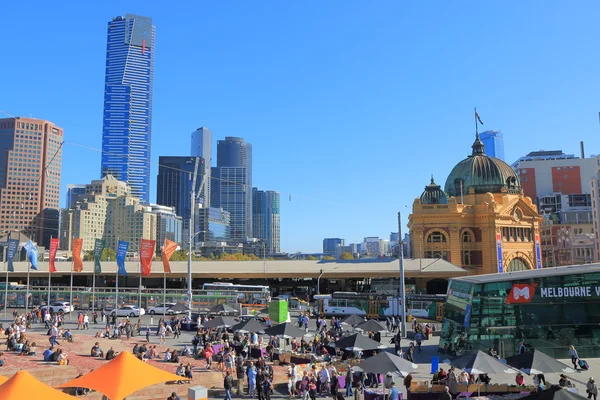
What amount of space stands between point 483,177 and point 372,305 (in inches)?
1672

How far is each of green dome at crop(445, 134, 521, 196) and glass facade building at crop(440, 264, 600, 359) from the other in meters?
58.9

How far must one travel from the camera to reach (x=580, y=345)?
29047 mm

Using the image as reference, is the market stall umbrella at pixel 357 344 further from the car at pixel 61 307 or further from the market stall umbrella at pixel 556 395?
the car at pixel 61 307

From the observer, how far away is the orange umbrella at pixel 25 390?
1370cm

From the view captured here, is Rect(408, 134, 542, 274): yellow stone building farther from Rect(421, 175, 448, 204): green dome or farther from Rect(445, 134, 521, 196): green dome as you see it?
Rect(421, 175, 448, 204): green dome

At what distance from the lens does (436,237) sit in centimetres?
8325

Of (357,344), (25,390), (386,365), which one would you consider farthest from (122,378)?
(357,344)

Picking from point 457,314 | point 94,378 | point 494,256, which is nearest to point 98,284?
point 494,256

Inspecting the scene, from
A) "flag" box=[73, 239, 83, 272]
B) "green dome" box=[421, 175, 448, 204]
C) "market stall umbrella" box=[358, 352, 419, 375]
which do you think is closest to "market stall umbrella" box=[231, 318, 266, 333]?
"market stall umbrella" box=[358, 352, 419, 375]

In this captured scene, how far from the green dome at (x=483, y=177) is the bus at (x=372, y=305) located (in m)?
37.1

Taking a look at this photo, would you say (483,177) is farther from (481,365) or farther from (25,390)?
(25,390)

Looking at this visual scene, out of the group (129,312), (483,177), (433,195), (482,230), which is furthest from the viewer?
(433,195)

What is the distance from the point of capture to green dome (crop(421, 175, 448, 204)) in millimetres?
91062

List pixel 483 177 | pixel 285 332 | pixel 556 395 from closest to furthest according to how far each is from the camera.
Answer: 1. pixel 556 395
2. pixel 285 332
3. pixel 483 177
